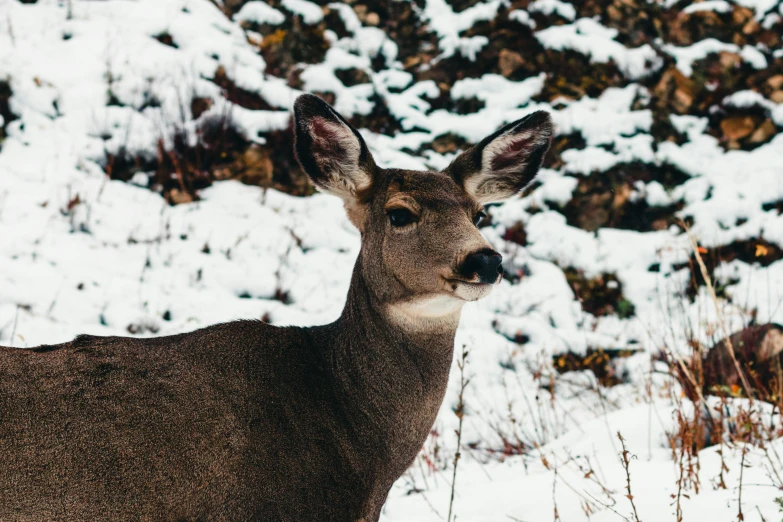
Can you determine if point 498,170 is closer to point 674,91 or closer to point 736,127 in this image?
point 736,127

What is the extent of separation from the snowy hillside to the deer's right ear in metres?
1.82

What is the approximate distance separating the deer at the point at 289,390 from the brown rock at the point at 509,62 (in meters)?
9.04

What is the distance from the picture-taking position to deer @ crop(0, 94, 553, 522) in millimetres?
2484

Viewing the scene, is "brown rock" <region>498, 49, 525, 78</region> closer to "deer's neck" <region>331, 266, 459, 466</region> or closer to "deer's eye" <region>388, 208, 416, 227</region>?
"deer's eye" <region>388, 208, 416, 227</region>

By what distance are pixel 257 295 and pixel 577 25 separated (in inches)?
337

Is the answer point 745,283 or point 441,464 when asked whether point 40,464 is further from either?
point 745,283

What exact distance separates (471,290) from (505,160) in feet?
3.78

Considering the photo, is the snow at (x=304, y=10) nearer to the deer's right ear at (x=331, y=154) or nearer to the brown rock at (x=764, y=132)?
the brown rock at (x=764, y=132)

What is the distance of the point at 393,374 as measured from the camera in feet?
10.2

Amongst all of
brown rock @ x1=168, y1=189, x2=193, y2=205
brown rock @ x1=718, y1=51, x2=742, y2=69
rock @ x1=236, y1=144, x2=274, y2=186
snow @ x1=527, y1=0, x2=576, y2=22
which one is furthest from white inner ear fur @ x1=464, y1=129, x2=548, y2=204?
snow @ x1=527, y1=0, x2=576, y2=22

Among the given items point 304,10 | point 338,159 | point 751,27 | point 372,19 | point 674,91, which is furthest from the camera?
point 372,19

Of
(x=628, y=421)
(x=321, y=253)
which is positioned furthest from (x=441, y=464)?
(x=321, y=253)

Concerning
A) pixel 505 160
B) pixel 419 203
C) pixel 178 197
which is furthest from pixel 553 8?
pixel 419 203

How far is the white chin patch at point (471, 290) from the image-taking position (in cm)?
283
